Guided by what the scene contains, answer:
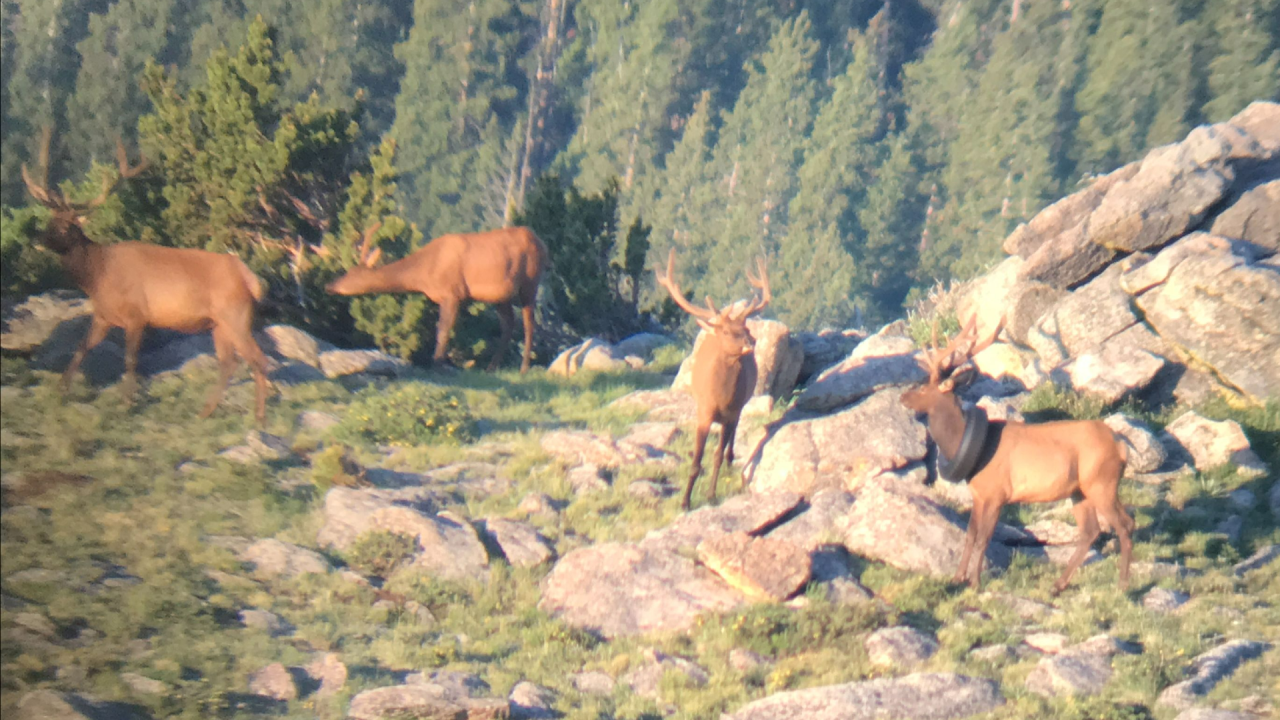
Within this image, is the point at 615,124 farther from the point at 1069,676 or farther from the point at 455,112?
the point at 1069,676

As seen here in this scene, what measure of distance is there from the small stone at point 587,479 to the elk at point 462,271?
4941 millimetres

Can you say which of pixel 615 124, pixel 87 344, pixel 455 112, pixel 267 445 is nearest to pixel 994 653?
pixel 267 445

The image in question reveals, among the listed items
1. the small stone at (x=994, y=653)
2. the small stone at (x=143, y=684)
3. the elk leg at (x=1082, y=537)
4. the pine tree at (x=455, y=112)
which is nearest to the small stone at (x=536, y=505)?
the small stone at (x=994, y=653)

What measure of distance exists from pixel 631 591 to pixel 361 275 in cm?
805

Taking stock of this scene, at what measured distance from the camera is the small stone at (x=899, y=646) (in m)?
7.88

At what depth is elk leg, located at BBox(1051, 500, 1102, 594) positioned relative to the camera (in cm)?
927

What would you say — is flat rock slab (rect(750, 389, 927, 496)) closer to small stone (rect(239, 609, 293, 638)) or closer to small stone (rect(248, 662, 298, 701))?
small stone (rect(239, 609, 293, 638))

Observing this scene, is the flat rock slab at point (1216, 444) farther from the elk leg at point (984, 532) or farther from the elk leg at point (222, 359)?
the elk leg at point (222, 359)

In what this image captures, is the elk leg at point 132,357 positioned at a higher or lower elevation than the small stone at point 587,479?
higher

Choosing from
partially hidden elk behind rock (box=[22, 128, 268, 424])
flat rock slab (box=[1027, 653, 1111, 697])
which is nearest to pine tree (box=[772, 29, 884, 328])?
partially hidden elk behind rock (box=[22, 128, 268, 424])

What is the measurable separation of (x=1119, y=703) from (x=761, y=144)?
158ft

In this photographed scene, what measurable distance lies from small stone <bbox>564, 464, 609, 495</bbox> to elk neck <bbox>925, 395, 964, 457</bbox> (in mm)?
3629

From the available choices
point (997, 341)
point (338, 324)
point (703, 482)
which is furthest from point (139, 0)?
point (997, 341)

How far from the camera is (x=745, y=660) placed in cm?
800
